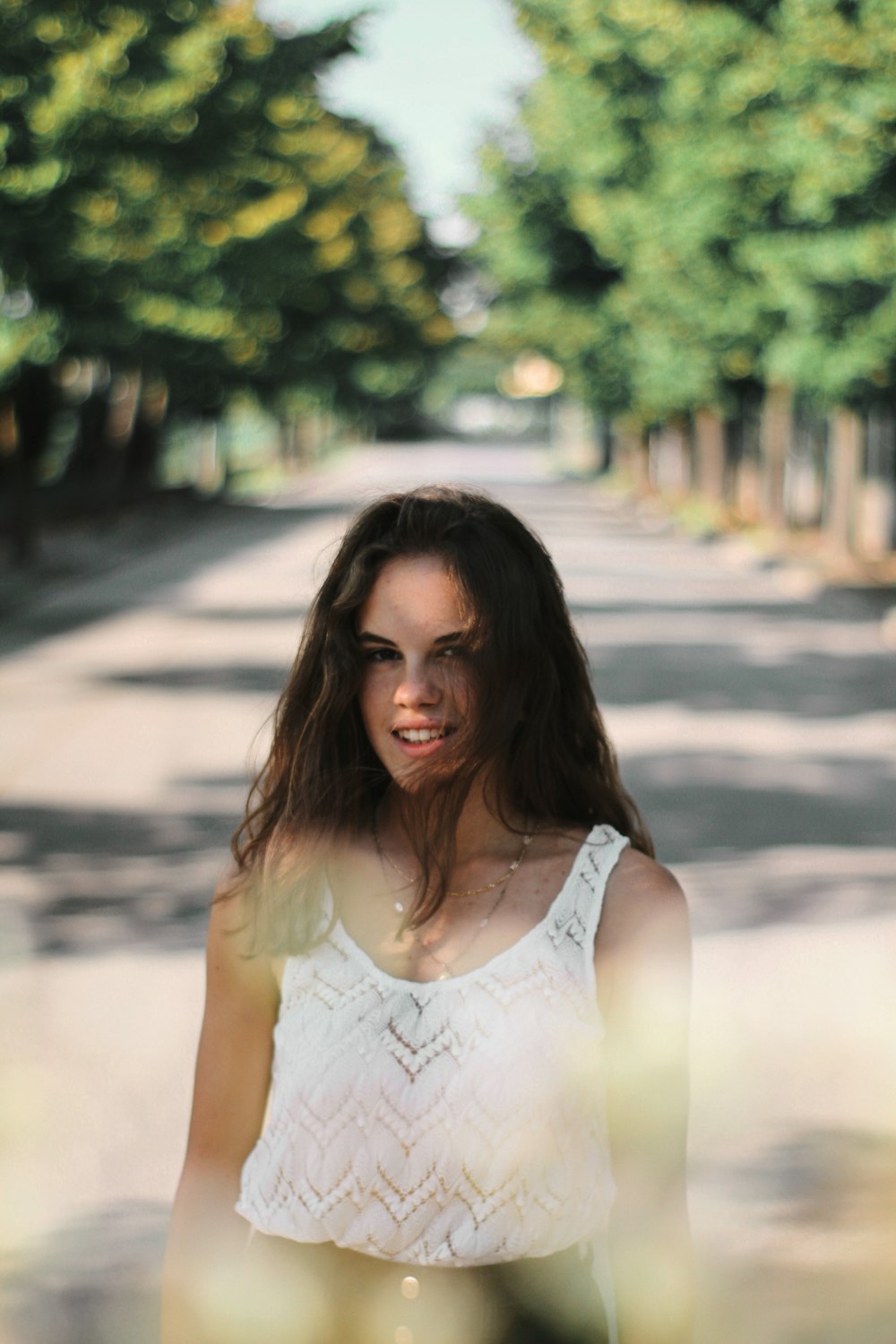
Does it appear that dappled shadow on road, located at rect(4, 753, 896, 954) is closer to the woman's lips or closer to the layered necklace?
the layered necklace

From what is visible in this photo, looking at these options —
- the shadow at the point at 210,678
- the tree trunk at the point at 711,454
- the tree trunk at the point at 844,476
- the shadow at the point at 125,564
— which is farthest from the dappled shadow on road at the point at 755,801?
the tree trunk at the point at 711,454

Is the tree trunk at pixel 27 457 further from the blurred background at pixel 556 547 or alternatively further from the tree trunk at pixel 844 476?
the tree trunk at pixel 844 476

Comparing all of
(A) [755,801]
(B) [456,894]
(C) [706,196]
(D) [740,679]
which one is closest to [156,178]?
(C) [706,196]

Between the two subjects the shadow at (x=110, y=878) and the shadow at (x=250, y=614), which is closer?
the shadow at (x=110, y=878)

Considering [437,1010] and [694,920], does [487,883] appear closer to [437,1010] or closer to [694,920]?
[437,1010]

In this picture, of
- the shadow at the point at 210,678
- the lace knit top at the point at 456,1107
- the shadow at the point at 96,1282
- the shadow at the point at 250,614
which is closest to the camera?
the lace knit top at the point at 456,1107

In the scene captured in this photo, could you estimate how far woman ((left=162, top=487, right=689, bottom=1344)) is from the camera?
207 cm

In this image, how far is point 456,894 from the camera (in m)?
2.22

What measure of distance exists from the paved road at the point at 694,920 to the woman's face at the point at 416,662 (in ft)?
1.90

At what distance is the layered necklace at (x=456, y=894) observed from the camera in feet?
7.02

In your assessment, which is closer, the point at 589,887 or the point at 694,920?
the point at 589,887

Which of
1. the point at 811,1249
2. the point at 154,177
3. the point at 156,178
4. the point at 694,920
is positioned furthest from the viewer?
the point at 156,178

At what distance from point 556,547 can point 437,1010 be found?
30.5 m

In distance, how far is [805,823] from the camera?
9.77m
